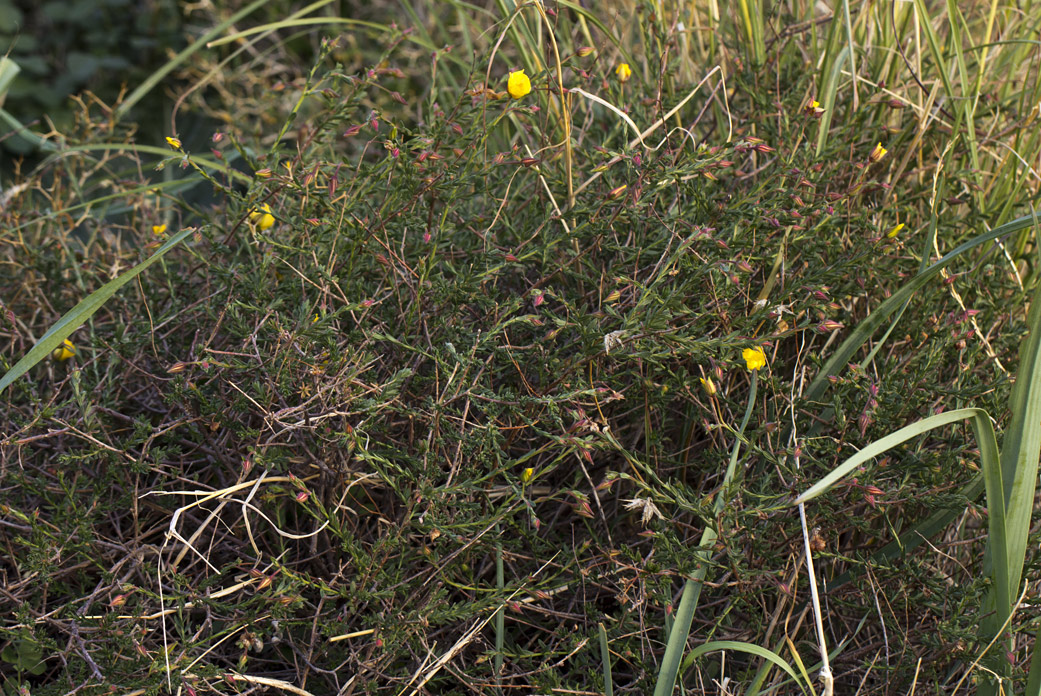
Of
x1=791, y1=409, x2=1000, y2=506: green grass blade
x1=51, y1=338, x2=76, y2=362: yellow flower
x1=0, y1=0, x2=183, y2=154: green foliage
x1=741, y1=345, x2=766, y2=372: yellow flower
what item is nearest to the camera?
x1=791, y1=409, x2=1000, y2=506: green grass blade

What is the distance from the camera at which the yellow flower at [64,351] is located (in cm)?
154

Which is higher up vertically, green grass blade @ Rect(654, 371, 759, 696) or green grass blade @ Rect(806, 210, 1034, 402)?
green grass blade @ Rect(806, 210, 1034, 402)

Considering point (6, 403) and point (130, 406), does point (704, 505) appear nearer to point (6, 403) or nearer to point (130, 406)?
point (130, 406)

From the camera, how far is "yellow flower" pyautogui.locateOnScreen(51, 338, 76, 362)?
60.8 inches

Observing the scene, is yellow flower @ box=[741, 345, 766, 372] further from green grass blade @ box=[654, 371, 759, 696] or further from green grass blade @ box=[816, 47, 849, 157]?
green grass blade @ box=[816, 47, 849, 157]

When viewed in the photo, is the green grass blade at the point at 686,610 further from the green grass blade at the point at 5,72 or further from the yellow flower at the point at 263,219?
the green grass blade at the point at 5,72

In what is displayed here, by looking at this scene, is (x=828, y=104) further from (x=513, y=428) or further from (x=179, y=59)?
(x=179, y=59)

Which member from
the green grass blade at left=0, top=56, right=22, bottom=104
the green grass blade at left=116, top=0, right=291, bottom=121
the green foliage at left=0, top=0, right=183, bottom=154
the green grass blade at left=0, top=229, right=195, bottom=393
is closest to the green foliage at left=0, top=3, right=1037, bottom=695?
the green grass blade at left=0, top=229, right=195, bottom=393

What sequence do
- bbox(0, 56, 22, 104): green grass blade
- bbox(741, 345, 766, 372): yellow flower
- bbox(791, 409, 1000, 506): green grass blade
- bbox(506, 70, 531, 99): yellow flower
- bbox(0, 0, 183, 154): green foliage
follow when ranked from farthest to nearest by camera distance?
bbox(0, 0, 183, 154): green foliage, bbox(0, 56, 22, 104): green grass blade, bbox(506, 70, 531, 99): yellow flower, bbox(741, 345, 766, 372): yellow flower, bbox(791, 409, 1000, 506): green grass blade

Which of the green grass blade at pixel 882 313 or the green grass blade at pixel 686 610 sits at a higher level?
the green grass blade at pixel 882 313

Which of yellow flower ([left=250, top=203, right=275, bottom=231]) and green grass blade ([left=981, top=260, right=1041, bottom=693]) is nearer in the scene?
green grass blade ([left=981, top=260, right=1041, bottom=693])

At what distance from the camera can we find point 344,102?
150cm

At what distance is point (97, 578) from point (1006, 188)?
1872 mm

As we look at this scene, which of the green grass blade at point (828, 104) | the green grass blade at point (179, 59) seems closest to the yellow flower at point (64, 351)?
the green grass blade at point (179, 59)
